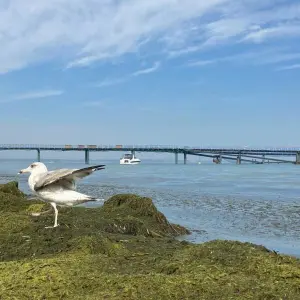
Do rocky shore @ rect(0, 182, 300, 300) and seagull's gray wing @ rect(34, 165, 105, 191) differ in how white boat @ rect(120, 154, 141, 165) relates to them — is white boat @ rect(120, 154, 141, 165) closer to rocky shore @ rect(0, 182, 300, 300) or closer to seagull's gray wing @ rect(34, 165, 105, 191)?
seagull's gray wing @ rect(34, 165, 105, 191)

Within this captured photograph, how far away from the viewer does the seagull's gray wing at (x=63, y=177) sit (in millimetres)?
8714

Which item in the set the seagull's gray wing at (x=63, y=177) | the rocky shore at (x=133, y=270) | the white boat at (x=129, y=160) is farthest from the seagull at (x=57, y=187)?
the white boat at (x=129, y=160)

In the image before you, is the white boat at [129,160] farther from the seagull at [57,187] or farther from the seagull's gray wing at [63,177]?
the seagull's gray wing at [63,177]

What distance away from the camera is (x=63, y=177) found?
352 inches

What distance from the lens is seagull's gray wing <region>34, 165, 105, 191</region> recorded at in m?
8.71

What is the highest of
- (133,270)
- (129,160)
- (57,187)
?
(57,187)

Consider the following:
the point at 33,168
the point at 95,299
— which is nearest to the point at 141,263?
the point at 95,299

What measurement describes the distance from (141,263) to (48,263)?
1193 millimetres

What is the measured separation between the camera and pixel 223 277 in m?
→ 5.44

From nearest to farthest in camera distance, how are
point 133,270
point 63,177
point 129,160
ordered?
point 133,270, point 63,177, point 129,160

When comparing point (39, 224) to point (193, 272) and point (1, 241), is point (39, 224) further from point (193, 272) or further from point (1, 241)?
point (193, 272)

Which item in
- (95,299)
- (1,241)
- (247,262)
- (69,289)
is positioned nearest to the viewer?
(95,299)

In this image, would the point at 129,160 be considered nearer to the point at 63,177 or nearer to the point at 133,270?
the point at 63,177

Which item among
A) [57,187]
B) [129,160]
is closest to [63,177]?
[57,187]
